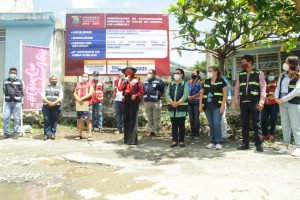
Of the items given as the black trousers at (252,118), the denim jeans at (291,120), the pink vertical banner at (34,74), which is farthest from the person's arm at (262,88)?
the pink vertical banner at (34,74)

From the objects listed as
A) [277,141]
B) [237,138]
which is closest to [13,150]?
[237,138]

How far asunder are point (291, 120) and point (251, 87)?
3.20 ft

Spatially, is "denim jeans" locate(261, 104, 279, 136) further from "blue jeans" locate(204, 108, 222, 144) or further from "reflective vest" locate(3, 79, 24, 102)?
"reflective vest" locate(3, 79, 24, 102)

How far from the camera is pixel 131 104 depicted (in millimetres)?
7871

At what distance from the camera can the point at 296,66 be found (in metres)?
6.45

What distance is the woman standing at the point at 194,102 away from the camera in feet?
28.3

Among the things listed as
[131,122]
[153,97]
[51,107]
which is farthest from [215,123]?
[51,107]

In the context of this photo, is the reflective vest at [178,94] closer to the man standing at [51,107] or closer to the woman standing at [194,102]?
the woman standing at [194,102]

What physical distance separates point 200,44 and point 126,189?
16.0 ft

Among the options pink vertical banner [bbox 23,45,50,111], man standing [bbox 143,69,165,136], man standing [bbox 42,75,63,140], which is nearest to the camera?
man standing [bbox 42,75,63,140]

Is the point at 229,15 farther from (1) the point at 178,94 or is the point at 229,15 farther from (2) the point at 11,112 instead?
(2) the point at 11,112

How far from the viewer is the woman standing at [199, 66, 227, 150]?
7152mm

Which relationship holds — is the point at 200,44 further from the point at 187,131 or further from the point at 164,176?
the point at 164,176

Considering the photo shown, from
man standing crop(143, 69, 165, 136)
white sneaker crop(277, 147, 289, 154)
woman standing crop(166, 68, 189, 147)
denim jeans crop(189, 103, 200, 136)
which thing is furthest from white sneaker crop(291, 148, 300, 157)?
man standing crop(143, 69, 165, 136)
